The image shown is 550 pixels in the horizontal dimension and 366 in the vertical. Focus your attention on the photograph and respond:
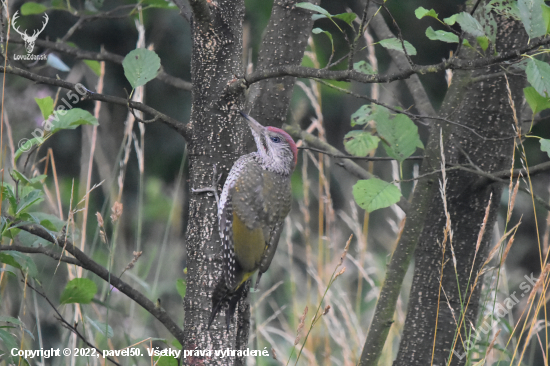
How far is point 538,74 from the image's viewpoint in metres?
1.26

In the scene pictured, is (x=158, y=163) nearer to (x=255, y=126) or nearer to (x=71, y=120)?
(x=255, y=126)

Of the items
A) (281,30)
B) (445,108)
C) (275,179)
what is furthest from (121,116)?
(445,108)

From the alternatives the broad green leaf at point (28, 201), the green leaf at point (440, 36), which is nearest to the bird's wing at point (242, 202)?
the broad green leaf at point (28, 201)

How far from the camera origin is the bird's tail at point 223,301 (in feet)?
5.19

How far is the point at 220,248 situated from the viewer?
1645 mm

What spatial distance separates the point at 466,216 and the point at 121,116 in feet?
11.6

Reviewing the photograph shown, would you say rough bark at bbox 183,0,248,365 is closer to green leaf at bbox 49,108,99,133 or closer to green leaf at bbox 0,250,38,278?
green leaf at bbox 49,108,99,133

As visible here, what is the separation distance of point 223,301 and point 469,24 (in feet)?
3.36

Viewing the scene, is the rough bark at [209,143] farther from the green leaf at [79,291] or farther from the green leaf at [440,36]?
the green leaf at [440,36]

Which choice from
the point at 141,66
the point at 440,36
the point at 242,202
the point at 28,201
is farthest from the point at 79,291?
the point at 440,36

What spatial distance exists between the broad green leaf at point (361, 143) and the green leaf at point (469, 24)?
0.69 m

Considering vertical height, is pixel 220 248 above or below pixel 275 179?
below

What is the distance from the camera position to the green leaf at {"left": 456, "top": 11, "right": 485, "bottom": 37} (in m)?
1.30

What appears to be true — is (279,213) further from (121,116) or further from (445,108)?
(121,116)
